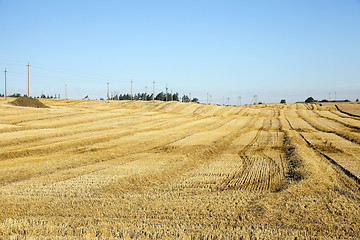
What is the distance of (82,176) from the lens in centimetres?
1287

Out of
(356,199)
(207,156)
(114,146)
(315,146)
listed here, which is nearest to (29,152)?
(114,146)

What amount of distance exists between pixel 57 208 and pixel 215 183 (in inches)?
221

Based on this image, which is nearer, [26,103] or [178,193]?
[178,193]

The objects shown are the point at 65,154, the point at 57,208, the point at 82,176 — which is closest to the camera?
the point at 57,208

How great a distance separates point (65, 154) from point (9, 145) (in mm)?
5680

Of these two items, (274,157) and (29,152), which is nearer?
(274,157)

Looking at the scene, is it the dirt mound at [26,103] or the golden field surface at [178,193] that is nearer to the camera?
the golden field surface at [178,193]

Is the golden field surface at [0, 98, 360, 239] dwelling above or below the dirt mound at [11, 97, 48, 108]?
below

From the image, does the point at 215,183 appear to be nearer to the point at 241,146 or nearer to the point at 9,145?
the point at 241,146

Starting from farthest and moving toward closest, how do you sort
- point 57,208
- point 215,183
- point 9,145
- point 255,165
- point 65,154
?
1. point 9,145
2. point 65,154
3. point 255,165
4. point 215,183
5. point 57,208

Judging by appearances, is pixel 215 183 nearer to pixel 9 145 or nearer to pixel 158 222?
pixel 158 222

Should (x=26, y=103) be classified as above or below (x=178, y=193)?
above

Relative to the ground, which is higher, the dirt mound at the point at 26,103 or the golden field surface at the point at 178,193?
the dirt mound at the point at 26,103

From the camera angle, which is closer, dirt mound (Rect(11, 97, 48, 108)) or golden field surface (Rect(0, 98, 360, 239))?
golden field surface (Rect(0, 98, 360, 239))
